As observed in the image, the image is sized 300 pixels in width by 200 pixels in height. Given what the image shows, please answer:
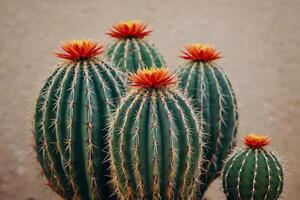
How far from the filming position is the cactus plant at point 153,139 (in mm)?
3178

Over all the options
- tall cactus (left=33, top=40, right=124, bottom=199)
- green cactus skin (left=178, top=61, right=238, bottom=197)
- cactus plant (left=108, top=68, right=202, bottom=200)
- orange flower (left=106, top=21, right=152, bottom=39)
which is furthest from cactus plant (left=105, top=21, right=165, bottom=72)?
cactus plant (left=108, top=68, right=202, bottom=200)

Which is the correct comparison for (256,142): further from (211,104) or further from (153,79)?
(153,79)

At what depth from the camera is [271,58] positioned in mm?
8375

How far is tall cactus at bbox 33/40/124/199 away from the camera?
3.48 meters

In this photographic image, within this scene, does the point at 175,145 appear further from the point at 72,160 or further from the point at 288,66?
the point at 288,66

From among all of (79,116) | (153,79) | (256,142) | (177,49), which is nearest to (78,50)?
(79,116)

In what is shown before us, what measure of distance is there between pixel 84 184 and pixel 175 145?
751mm

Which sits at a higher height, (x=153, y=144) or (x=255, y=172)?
(x=153, y=144)

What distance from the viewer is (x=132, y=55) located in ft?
13.5

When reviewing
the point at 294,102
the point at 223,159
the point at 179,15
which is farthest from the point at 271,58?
the point at 223,159

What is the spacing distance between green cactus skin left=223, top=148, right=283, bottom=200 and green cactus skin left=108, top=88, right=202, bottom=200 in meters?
0.38

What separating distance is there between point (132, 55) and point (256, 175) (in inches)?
49.3

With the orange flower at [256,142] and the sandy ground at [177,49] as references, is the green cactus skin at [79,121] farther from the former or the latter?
the sandy ground at [177,49]

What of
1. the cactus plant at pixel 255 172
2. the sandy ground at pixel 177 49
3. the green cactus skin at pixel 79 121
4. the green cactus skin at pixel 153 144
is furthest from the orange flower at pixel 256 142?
the sandy ground at pixel 177 49
